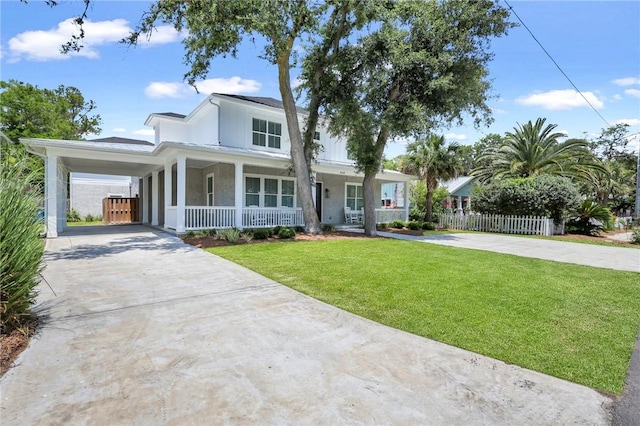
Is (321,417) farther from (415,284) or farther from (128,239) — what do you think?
(128,239)

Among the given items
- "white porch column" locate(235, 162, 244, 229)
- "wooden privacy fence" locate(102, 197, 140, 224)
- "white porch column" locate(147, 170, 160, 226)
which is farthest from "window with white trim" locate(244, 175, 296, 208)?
"wooden privacy fence" locate(102, 197, 140, 224)

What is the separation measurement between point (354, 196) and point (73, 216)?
2051cm

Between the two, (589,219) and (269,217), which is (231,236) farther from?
(589,219)

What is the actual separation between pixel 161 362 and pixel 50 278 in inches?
184

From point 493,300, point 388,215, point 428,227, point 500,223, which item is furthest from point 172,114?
point 500,223

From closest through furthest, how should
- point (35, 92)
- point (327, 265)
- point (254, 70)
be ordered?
point (327, 265), point (254, 70), point (35, 92)

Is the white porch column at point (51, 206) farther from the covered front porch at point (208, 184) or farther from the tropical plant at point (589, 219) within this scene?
the tropical plant at point (589, 219)

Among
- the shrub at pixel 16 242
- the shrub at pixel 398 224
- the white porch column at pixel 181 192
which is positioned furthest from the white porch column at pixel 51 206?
the shrub at pixel 398 224

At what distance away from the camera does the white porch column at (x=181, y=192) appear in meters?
11.9

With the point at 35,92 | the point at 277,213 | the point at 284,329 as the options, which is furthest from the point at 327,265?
the point at 35,92

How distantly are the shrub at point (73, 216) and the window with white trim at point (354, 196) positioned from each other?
20.0 m

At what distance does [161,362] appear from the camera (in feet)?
10.0

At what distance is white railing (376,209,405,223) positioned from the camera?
1942 cm

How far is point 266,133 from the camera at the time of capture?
1708cm
